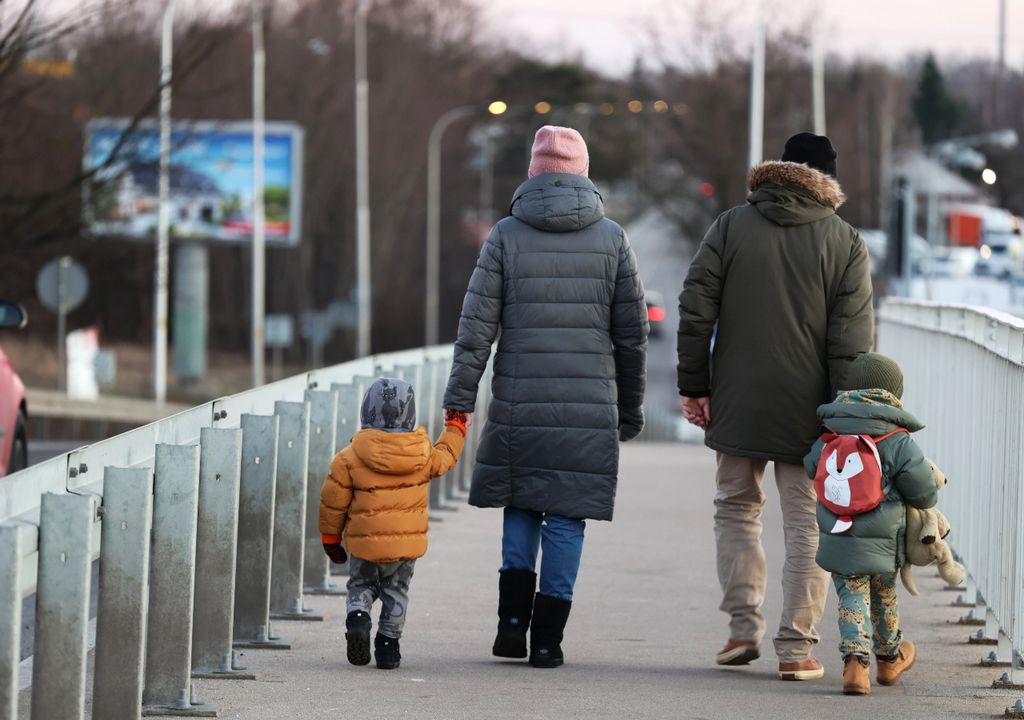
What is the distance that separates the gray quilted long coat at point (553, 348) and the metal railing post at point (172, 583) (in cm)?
156

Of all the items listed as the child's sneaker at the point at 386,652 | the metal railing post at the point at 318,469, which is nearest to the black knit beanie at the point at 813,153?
the child's sneaker at the point at 386,652

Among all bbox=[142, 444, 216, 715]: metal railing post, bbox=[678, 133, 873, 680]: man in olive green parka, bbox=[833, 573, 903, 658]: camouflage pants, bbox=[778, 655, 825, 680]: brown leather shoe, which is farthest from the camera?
bbox=[678, 133, 873, 680]: man in olive green parka

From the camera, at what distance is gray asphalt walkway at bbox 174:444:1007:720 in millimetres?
6574

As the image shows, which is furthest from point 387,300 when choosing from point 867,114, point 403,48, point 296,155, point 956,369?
point 956,369

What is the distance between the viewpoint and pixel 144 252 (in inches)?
2306

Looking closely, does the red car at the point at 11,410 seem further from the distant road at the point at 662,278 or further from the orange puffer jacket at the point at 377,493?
the distant road at the point at 662,278

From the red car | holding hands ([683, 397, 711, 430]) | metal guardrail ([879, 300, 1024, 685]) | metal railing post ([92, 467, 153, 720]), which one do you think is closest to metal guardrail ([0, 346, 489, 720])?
metal railing post ([92, 467, 153, 720])

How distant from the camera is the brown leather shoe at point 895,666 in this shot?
7082mm

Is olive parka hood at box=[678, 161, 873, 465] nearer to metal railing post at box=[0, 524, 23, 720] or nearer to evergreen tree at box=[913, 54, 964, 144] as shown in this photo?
metal railing post at box=[0, 524, 23, 720]

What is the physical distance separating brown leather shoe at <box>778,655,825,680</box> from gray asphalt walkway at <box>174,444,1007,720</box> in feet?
0.13

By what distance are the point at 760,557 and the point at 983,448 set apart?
3.39 ft

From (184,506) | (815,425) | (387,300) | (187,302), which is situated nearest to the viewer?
(184,506)

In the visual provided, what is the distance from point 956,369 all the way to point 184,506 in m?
4.10

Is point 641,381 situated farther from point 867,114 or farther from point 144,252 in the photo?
point 867,114
